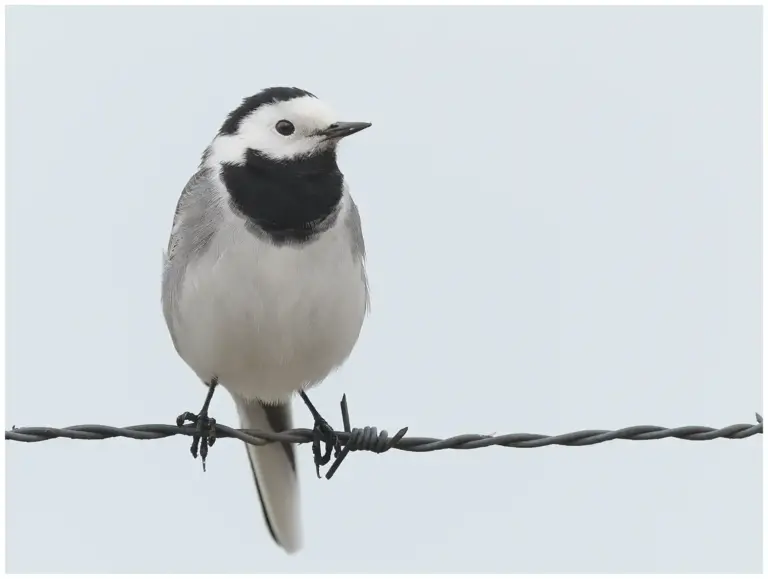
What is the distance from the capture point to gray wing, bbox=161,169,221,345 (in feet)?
21.0

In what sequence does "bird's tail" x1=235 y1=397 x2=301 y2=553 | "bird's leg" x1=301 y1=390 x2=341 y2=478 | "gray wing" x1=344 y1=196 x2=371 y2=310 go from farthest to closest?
"bird's tail" x1=235 y1=397 x2=301 y2=553, "gray wing" x1=344 y1=196 x2=371 y2=310, "bird's leg" x1=301 y1=390 x2=341 y2=478

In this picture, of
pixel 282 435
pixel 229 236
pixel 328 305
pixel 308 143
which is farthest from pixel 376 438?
pixel 308 143

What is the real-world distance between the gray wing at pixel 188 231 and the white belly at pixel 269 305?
78mm

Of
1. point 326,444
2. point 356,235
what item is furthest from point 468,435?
point 356,235

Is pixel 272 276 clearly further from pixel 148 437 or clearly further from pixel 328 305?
Result: pixel 148 437

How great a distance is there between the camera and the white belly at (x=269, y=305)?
246 inches

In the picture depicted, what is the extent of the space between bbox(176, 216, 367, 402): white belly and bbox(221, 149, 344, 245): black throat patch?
74 mm

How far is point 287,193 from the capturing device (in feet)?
21.0

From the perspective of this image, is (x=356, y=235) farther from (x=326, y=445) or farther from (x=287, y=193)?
(x=326, y=445)

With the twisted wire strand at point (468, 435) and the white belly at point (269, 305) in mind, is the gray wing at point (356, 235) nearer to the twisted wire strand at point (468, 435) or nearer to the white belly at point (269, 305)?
the white belly at point (269, 305)

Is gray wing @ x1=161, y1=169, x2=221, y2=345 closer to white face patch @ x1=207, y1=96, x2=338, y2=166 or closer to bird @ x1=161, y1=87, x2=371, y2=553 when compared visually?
bird @ x1=161, y1=87, x2=371, y2=553

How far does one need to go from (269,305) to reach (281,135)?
3.29ft

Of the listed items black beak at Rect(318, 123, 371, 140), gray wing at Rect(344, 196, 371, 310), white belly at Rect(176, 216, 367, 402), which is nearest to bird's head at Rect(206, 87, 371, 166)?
black beak at Rect(318, 123, 371, 140)

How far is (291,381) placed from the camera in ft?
22.9
